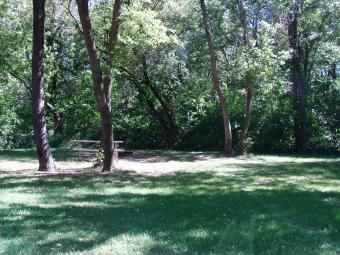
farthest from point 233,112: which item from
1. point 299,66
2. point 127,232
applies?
point 127,232

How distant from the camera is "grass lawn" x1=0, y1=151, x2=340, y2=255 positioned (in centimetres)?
616

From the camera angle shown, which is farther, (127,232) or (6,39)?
(6,39)

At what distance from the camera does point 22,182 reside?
40.8ft

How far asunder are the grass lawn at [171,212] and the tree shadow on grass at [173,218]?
1cm

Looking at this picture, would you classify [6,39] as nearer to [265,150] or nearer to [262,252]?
[265,150]

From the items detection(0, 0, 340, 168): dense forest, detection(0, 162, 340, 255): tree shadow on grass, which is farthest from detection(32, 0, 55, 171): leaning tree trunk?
detection(0, 0, 340, 168): dense forest

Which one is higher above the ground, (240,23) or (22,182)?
(240,23)

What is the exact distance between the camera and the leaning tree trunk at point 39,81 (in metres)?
14.3

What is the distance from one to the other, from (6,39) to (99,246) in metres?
20.1

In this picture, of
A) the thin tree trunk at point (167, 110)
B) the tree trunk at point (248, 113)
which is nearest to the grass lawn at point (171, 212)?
the tree trunk at point (248, 113)

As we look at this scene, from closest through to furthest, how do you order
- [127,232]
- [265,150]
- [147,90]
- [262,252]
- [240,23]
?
[262,252]
[127,232]
[240,23]
[265,150]
[147,90]

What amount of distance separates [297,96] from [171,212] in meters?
17.2

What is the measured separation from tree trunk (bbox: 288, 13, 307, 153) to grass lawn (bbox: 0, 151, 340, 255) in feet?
28.6

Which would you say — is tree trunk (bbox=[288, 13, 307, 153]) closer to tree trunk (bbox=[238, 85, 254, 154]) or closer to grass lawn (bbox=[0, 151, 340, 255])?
tree trunk (bbox=[238, 85, 254, 154])
